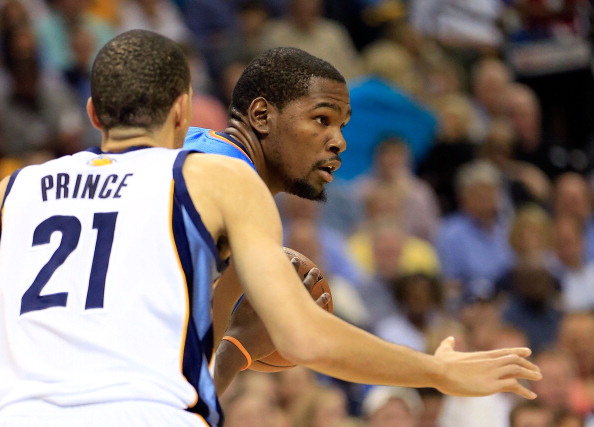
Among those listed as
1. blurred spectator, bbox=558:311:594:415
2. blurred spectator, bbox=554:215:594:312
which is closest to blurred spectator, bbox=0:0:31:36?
blurred spectator, bbox=558:311:594:415

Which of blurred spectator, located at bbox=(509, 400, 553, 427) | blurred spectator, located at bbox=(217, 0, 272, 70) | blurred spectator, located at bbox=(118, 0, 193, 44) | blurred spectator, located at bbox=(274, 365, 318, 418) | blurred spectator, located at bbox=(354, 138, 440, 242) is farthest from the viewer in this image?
blurred spectator, located at bbox=(217, 0, 272, 70)

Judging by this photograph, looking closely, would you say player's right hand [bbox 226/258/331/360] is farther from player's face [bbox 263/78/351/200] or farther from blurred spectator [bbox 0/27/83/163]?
blurred spectator [bbox 0/27/83/163]

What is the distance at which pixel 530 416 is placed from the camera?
739 cm

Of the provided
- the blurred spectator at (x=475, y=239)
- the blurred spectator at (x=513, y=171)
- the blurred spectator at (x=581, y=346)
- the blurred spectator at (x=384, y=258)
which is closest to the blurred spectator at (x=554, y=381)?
the blurred spectator at (x=581, y=346)

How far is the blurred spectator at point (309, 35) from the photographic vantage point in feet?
37.5

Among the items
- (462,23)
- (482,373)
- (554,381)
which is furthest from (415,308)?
(482,373)

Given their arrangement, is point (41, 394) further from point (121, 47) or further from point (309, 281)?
point (309, 281)

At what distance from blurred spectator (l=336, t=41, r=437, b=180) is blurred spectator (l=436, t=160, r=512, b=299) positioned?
0.77m

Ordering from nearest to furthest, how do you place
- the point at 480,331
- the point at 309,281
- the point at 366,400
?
the point at 309,281 → the point at 366,400 → the point at 480,331

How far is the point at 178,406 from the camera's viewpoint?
2.80 meters

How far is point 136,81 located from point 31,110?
6.43m

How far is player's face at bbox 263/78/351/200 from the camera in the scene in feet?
12.6

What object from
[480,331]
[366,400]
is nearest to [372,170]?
[480,331]

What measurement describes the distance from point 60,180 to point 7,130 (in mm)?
6202
